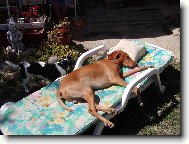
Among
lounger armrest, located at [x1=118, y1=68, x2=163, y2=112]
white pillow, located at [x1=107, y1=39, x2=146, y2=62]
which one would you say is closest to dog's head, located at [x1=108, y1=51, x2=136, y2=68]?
white pillow, located at [x1=107, y1=39, x2=146, y2=62]

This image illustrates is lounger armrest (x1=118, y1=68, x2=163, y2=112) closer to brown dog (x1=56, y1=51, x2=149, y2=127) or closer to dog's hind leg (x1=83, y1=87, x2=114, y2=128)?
brown dog (x1=56, y1=51, x2=149, y2=127)

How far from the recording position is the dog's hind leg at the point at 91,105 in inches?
263

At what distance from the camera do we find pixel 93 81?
7320 mm

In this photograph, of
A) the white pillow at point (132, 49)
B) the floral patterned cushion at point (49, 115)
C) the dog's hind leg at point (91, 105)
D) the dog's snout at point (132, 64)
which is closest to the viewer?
the floral patterned cushion at point (49, 115)

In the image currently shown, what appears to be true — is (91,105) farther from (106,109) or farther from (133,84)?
(133,84)

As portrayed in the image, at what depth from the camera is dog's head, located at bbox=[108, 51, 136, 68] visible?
7.82 metres

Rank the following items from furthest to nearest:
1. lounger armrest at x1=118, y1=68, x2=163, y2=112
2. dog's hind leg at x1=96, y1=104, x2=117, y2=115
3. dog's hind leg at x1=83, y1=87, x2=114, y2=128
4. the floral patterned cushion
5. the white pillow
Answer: the white pillow, lounger armrest at x1=118, y1=68, x2=163, y2=112, dog's hind leg at x1=96, y1=104, x2=117, y2=115, dog's hind leg at x1=83, y1=87, x2=114, y2=128, the floral patterned cushion

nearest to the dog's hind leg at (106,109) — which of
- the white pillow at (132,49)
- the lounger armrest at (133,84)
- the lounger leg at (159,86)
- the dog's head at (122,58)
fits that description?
the lounger armrest at (133,84)

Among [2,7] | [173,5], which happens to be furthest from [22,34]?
[173,5]

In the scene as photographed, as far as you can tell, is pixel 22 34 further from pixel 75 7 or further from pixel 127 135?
pixel 127 135

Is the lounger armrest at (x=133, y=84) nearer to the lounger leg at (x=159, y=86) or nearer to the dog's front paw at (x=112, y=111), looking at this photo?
the dog's front paw at (x=112, y=111)

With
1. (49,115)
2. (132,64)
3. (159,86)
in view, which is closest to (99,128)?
(49,115)

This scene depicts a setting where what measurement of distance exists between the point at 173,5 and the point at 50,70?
5.55 metres

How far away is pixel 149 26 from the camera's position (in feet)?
36.4
